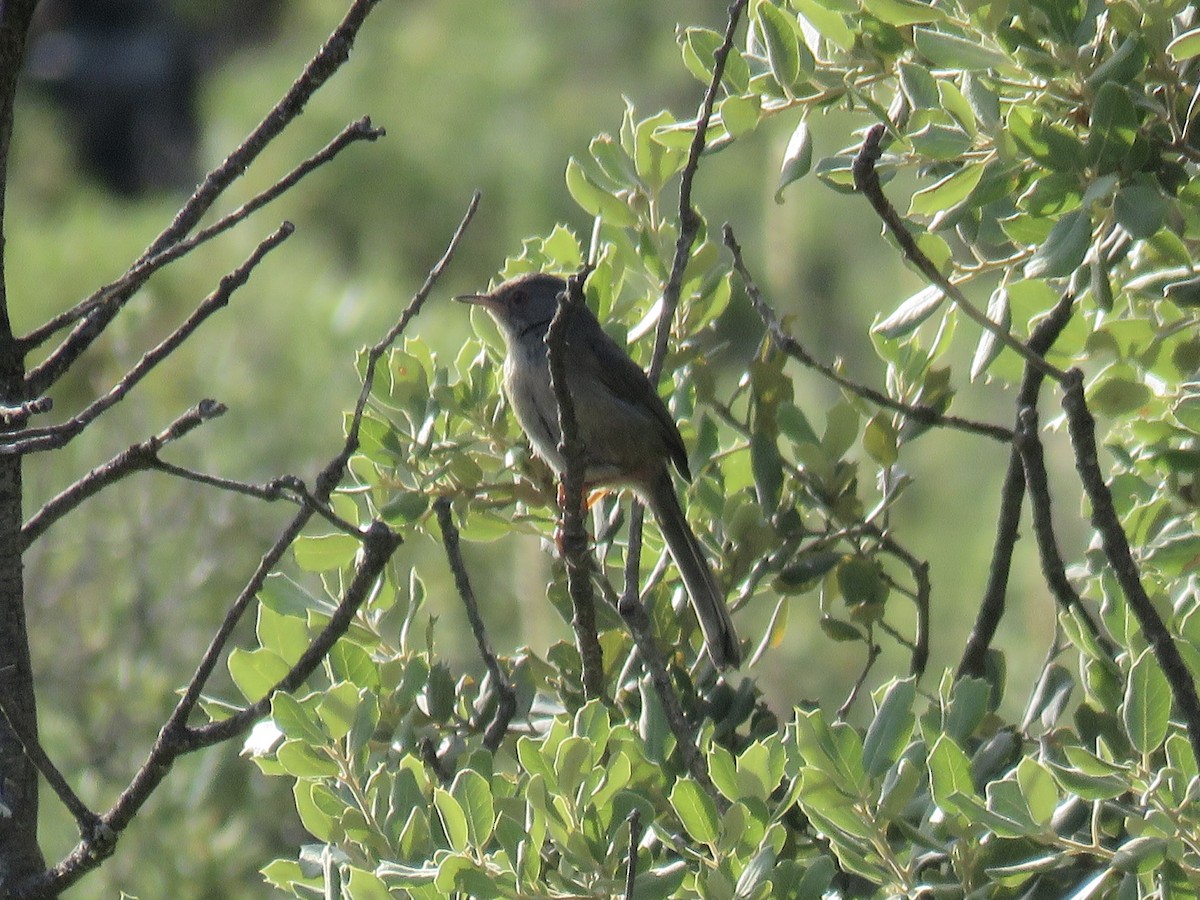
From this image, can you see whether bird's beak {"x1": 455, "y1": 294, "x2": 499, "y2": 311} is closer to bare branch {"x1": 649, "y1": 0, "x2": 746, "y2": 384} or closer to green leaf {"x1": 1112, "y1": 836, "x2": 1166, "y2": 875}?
bare branch {"x1": 649, "y1": 0, "x2": 746, "y2": 384}

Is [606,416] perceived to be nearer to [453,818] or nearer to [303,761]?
[303,761]

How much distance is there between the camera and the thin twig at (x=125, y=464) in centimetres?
169

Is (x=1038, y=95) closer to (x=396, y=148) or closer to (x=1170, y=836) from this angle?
(x=1170, y=836)

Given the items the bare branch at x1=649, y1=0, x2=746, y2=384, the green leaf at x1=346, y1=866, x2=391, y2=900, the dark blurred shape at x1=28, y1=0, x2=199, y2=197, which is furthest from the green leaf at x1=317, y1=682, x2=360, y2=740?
the dark blurred shape at x1=28, y1=0, x2=199, y2=197

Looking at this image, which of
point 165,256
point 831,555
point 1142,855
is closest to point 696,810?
point 1142,855

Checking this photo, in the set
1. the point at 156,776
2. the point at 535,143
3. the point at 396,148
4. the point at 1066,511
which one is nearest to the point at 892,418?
the point at 156,776

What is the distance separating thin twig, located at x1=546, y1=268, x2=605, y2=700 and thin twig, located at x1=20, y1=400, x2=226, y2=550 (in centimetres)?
62

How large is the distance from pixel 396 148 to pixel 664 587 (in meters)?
11.1

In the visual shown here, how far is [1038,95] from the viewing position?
1999 millimetres

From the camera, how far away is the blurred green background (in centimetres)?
650

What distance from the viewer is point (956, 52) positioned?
1.89 metres

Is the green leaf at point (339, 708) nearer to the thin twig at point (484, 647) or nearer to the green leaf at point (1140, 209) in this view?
the thin twig at point (484, 647)

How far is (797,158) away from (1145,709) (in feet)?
3.20

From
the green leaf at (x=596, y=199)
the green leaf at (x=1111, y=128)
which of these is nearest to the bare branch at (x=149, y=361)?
the green leaf at (x=596, y=199)
